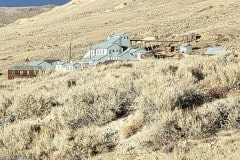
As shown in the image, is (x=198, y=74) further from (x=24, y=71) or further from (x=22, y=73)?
(x=24, y=71)

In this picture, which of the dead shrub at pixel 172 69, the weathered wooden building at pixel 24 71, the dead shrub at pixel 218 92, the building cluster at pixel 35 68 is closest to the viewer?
the dead shrub at pixel 218 92

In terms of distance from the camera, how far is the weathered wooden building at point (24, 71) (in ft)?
165

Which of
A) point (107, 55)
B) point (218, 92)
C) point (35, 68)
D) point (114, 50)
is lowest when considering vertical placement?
point (35, 68)

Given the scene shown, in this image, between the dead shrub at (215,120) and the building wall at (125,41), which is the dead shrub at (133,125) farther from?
the building wall at (125,41)

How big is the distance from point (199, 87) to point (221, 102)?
8.23 ft

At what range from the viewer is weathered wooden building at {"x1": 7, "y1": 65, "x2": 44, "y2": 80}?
5022 centimetres

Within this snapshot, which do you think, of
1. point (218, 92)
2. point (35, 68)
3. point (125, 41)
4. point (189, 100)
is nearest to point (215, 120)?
point (189, 100)

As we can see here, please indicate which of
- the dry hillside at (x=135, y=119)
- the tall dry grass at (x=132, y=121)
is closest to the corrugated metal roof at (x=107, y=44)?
the dry hillside at (x=135, y=119)

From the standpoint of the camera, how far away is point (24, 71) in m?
52.5

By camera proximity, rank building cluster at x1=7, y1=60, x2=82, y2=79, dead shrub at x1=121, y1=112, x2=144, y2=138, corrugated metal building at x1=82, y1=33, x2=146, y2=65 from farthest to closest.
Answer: corrugated metal building at x1=82, y1=33, x2=146, y2=65, building cluster at x1=7, y1=60, x2=82, y2=79, dead shrub at x1=121, y1=112, x2=144, y2=138

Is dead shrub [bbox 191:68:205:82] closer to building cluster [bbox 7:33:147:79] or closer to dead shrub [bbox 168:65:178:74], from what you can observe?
dead shrub [bbox 168:65:178:74]

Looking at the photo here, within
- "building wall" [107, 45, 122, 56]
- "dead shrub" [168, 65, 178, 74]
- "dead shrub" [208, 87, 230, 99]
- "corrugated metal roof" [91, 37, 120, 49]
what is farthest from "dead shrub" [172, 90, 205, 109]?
"corrugated metal roof" [91, 37, 120, 49]

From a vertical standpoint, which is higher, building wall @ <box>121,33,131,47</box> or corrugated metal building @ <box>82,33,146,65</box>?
building wall @ <box>121,33,131,47</box>

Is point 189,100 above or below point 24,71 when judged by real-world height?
above
